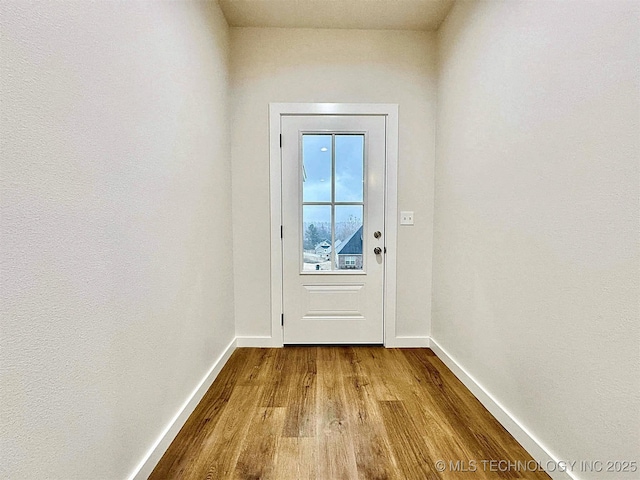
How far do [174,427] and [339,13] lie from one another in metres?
2.84

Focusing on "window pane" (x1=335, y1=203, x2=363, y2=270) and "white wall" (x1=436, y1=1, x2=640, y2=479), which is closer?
"white wall" (x1=436, y1=1, x2=640, y2=479)

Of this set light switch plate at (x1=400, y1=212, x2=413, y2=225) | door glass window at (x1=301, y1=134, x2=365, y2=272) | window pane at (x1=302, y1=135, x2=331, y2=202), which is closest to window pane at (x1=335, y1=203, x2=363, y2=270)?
door glass window at (x1=301, y1=134, x2=365, y2=272)

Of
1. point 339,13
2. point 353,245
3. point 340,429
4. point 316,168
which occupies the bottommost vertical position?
point 340,429

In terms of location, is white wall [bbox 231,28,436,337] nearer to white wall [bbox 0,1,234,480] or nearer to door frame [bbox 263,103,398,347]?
door frame [bbox 263,103,398,347]

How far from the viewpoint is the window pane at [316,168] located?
2.77m

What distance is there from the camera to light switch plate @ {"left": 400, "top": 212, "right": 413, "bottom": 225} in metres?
2.80

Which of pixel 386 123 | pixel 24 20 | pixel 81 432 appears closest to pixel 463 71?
pixel 386 123

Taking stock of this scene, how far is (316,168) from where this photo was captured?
9.15 ft

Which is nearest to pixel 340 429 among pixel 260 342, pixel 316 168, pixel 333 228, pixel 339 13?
pixel 260 342

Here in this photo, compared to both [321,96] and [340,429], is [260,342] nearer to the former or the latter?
[340,429]

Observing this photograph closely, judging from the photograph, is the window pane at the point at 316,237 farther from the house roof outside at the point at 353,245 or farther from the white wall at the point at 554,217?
the white wall at the point at 554,217

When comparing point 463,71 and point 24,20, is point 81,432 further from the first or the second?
point 463,71

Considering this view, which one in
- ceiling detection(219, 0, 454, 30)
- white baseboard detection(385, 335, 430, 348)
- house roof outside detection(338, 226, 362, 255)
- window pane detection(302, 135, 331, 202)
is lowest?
white baseboard detection(385, 335, 430, 348)

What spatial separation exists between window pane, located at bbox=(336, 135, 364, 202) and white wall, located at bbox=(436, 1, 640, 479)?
83 centimetres
